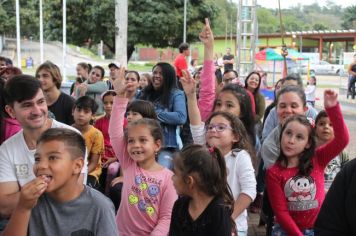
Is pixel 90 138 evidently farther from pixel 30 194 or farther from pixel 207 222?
pixel 30 194

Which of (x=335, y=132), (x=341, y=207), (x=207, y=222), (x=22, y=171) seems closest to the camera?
(x=341, y=207)

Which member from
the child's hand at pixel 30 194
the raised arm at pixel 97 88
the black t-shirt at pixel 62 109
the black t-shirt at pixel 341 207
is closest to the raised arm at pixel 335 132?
the black t-shirt at pixel 341 207

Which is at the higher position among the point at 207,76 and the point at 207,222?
the point at 207,76

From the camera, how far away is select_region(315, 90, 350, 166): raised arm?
108 inches

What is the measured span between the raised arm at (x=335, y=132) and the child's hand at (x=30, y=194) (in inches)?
65.9

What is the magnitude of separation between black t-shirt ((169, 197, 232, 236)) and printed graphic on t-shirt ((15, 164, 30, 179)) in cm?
96

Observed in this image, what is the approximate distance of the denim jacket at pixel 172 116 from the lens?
486 cm

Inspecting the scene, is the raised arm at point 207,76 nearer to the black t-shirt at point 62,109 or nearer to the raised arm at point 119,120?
the raised arm at point 119,120

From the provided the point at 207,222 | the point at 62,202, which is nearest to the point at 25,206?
the point at 62,202

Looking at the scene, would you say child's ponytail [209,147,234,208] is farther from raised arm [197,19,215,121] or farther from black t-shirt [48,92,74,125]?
black t-shirt [48,92,74,125]

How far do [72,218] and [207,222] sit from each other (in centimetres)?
79

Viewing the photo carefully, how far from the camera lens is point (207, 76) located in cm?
458

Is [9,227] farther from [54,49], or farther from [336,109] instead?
[54,49]

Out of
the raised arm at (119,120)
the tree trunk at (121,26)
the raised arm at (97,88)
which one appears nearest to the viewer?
the raised arm at (119,120)
